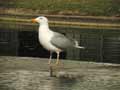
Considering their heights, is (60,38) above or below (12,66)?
above

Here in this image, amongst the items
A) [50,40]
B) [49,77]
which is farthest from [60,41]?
[49,77]

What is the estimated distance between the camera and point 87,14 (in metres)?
43.8

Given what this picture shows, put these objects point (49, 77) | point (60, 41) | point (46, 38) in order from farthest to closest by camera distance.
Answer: point (60, 41) < point (46, 38) < point (49, 77)

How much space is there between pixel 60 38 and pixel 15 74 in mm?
1544

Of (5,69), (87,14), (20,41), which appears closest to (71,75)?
(5,69)

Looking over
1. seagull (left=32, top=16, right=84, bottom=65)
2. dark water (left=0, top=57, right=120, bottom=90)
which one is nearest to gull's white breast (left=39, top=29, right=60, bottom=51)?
seagull (left=32, top=16, right=84, bottom=65)

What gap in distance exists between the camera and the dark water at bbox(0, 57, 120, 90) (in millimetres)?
10481

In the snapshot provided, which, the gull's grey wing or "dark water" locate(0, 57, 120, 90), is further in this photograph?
the gull's grey wing

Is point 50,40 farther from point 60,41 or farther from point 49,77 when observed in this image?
point 49,77

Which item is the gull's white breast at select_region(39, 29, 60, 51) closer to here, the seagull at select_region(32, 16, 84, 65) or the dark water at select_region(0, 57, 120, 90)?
the seagull at select_region(32, 16, 84, 65)

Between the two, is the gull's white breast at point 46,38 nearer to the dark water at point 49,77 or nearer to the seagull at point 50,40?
the seagull at point 50,40

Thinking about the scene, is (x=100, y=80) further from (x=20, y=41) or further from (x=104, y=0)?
(x=104, y=0)

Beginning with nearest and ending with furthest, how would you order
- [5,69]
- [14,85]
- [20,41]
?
[14,85], [5,69], [20,41]

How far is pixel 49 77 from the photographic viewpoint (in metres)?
11.7
